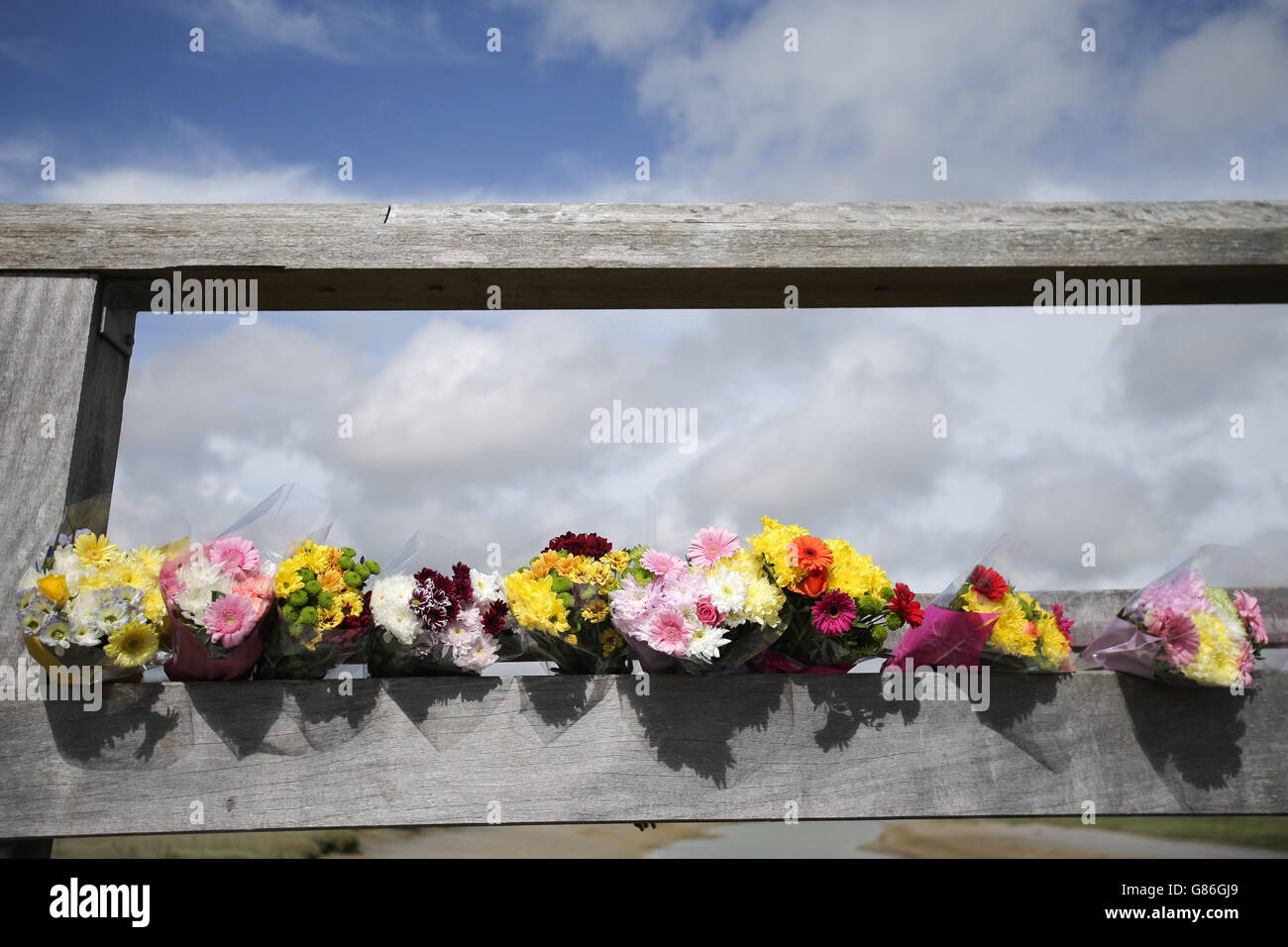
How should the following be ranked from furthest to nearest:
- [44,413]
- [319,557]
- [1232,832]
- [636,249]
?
[1232,832] < [636,249] < [44,413] < [319,557]

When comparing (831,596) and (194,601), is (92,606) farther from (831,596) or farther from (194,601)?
(831,596)

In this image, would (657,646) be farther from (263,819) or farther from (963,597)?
(263,819)

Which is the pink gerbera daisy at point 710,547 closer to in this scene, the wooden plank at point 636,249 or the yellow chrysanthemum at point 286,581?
the wooden plank at point 636,249

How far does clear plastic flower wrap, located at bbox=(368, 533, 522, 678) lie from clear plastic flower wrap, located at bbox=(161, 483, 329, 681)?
0.77 ft

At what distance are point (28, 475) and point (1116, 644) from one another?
251cm

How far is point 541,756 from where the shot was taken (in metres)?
1.82

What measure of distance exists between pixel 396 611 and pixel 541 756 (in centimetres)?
43

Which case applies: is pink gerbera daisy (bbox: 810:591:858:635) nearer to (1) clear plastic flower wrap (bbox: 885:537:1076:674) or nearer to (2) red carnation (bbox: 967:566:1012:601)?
(1) clear plastic flower wrap (bbox: 885:537:1076:674)

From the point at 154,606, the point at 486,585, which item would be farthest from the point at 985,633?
the point at 154,606

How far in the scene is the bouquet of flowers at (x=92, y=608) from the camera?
5.75 ft
